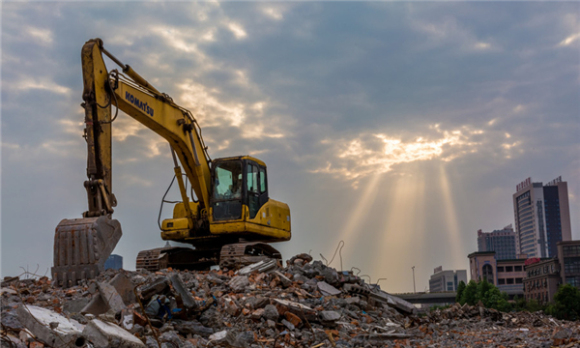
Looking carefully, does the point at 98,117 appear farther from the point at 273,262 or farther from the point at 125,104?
the point at 273,262

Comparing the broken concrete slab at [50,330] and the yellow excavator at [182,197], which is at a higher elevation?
the yellow excavator at [182,197]

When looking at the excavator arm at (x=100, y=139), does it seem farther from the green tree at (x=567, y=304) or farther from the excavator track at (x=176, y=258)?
the green tree at (x=567, y=304)

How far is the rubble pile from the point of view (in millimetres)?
6684

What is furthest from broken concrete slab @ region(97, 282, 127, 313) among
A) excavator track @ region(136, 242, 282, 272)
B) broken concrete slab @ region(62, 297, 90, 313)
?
excavator track @ region(136, 242, 282, 272)

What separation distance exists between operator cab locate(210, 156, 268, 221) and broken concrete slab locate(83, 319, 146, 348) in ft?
27.1

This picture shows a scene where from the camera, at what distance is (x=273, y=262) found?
13.6 metres

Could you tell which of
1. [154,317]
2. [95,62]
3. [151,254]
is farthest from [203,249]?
[154,317]

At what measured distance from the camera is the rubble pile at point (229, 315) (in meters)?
6.68

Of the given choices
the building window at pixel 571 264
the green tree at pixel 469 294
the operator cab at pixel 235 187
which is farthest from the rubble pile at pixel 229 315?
the building window at pixel 571 264

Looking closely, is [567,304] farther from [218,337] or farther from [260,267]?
[218,337]

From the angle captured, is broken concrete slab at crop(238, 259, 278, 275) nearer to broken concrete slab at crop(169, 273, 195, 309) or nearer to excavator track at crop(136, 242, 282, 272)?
excavator track at crop(136, 242, 282, 272)

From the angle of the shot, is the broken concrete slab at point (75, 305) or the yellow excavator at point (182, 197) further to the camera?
the yellow excavator at point (182, 197)

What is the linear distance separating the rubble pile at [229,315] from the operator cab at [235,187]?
70.6 inches

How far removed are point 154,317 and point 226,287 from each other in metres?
3.04
